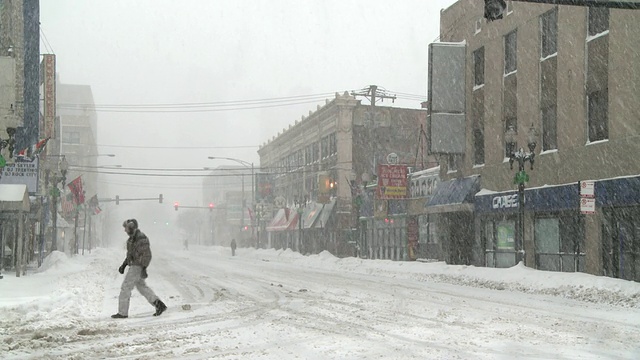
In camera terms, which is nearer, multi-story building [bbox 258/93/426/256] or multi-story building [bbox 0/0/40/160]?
multi-story building [bbox 0/0/40/160]

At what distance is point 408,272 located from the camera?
101ft

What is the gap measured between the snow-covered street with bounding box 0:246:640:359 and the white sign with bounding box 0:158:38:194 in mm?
11212

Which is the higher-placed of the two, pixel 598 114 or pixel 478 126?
pixel 478 126

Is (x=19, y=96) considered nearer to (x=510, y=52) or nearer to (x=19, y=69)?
(x=19, y=69)

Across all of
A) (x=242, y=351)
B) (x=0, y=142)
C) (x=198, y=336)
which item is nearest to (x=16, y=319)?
(x=198, y=336)

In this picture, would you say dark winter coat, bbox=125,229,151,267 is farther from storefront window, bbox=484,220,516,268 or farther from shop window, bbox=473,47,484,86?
shop window, bbox=473,47,484,86

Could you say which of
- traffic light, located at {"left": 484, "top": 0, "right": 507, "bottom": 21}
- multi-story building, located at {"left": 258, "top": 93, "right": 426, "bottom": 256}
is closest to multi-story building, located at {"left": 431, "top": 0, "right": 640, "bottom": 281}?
traffic light, located at {"left": 484, "top": 0, "right": 507, "bottom": 21}

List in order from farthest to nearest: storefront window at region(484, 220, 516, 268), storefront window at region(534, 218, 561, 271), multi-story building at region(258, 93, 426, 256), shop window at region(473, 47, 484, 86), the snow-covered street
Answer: multi-story building at region(258, 93, 426, 256) < shop window at region(473, 47, 484, 86) < storefront window at region(484, 220, 516, 268) < storefront window at region(534, 218, 561, 271) < the snow-covered street

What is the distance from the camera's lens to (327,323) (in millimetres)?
11906

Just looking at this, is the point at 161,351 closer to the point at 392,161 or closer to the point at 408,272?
the point at 408,272

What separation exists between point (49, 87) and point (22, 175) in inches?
291

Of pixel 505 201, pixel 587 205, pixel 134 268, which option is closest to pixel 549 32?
pixel 505 201

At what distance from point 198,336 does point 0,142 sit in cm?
1578

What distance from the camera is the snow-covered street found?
9.12 metres
